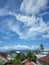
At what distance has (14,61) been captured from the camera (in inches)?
83.1

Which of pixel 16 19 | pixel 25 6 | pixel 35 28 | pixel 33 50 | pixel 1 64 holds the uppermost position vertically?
pixel 25 6

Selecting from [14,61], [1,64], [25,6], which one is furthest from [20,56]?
[25,6]

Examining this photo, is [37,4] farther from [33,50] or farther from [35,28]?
[33,50]

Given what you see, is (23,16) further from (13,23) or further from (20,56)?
(20,56)

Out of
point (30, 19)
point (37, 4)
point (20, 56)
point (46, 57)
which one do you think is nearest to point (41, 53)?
point (46, 57)

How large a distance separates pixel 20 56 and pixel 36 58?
0.21 m

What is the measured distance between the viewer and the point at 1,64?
2.13 m

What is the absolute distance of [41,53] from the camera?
2.20 metres

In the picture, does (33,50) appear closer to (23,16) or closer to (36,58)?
(36,58)

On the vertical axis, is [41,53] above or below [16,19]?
below

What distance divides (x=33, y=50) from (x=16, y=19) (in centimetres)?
47

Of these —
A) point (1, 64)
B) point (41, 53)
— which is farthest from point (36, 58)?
point (1, 64)

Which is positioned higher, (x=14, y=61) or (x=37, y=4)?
(x=37, y=4)

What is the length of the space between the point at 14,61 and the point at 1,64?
172 mm
